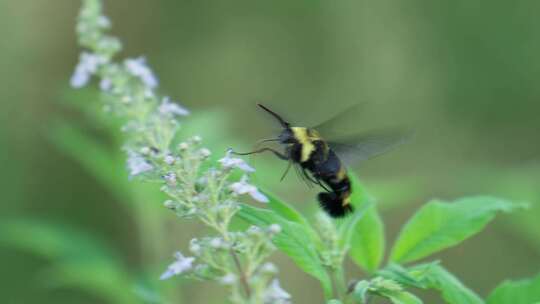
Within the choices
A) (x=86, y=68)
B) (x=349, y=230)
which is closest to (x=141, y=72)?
(x=86, y=68)

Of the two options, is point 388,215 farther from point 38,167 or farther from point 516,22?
point 38,167

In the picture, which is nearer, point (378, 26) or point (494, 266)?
point (494, 266)

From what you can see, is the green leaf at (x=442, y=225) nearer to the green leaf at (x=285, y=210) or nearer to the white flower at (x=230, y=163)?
the green leaf at (x=285, y=210)

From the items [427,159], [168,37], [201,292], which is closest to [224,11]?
[168,37]

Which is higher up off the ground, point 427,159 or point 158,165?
point 427,159

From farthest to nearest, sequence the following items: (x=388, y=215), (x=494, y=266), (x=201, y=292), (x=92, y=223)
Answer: (x=388, y=215) < (x=494, y=266) < (x=92, y=223) < (x=201, y=292)

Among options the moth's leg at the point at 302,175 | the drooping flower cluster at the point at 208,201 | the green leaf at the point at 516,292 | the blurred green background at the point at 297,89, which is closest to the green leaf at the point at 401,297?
the drooping flower cluster at the point at 208,201

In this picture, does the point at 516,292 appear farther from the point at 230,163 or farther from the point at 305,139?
the point at 230,163
